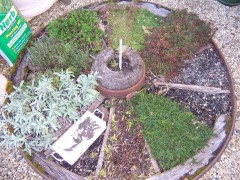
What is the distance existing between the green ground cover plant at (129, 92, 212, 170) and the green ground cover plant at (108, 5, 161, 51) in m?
0.80

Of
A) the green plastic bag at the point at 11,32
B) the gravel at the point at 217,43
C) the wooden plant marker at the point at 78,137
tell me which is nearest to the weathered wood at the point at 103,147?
the wooden plant marker at the point at 78,137

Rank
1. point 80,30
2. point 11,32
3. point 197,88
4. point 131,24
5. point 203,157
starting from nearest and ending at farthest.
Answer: point 203,157
point 197,88
point 11,32
point 80,30
point 131,24

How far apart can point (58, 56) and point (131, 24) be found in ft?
3.52

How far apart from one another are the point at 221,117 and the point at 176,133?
0.53m

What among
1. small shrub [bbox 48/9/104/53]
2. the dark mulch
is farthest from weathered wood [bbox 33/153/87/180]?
small shrub [bbox 48/9/104/53]

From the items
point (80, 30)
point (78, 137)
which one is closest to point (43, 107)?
point (78, 137)

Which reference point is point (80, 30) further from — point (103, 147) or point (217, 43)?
point (217, 43)

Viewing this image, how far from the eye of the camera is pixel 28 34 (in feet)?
13.5

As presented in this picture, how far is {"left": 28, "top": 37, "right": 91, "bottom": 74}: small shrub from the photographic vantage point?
3.71 meters

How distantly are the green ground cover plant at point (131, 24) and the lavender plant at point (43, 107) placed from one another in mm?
894

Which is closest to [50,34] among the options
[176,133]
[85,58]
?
[85,58]

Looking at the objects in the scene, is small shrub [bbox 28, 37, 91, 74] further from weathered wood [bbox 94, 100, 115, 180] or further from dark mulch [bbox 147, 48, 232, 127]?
dark mulch [bbox 147, 48, 232, 127]

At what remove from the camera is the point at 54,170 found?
3338 millimetres

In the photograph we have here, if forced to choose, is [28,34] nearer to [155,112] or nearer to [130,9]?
[130,9]
